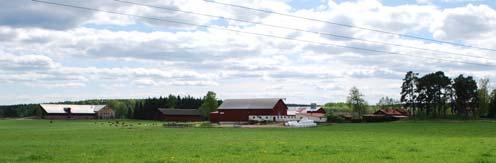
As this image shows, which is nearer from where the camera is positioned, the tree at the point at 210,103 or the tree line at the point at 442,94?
the tree line at the point at 442,94

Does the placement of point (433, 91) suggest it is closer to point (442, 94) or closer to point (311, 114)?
point (442, 94)

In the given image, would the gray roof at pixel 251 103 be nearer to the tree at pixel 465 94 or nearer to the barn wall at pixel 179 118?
the barn wall at pixel 179 118

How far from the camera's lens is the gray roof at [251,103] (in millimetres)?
138875

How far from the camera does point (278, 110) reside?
138625 mm

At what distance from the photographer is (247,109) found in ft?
463

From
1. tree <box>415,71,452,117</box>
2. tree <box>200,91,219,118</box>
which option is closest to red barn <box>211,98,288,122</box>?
tree <box>200,91,219,118</box>

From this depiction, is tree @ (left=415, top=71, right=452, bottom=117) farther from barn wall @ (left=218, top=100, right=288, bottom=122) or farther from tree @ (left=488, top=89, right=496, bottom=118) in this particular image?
barn wall @ (left=218, top=100, right=288, bottom=122)

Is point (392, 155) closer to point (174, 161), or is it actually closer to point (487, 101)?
point (174, 161)

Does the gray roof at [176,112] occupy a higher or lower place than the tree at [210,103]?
lower

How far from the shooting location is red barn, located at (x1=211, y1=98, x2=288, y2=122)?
138000 millimetres

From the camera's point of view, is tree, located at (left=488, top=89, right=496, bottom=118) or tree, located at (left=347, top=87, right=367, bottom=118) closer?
tree, located at (left=488, top=89, right=496, bottom=118)

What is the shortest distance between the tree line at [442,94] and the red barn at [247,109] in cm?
2955

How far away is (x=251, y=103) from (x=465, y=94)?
5104 cm

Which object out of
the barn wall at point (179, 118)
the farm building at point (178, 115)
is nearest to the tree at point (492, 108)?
the farm building at point (178, 115)
